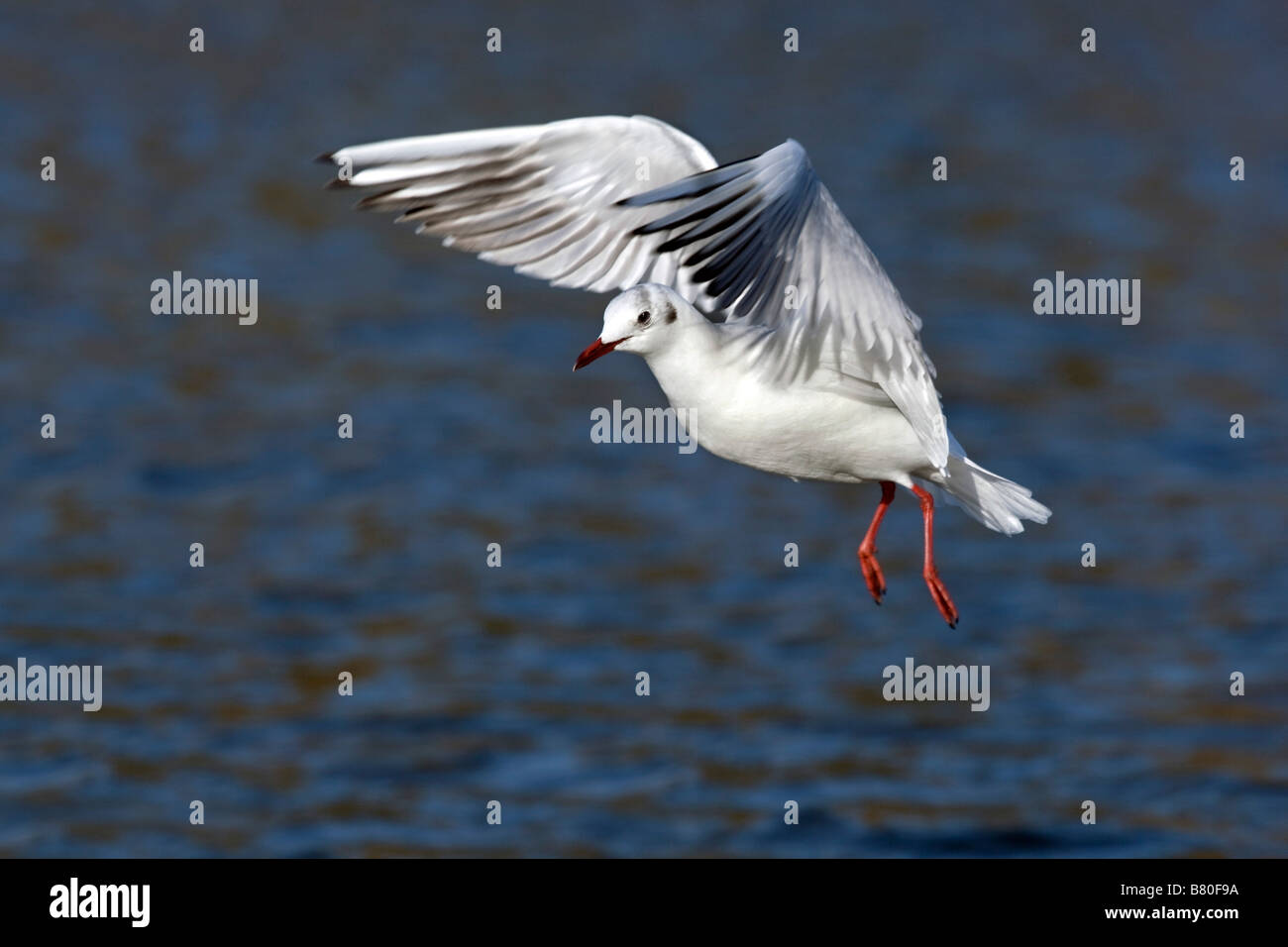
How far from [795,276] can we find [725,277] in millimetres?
296

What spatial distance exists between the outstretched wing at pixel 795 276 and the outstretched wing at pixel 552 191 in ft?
2.32

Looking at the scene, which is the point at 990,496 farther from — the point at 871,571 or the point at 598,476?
the point at 598,476

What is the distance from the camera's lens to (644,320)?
801 centimetres

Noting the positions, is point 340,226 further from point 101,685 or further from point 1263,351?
point 1263,351

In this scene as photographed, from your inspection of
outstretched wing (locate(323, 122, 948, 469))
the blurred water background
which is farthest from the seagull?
the blurred water background

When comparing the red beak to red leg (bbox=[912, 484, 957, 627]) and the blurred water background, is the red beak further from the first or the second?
the blurred water background

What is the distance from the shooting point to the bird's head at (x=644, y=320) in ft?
26.1

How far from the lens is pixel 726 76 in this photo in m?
29.8

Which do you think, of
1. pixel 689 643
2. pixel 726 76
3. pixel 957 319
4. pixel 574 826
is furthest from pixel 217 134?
pixel 574 826

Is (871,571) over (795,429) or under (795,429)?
under

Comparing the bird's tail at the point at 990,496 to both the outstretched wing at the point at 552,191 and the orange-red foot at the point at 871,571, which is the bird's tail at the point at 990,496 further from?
the outstretched wing at the point at 552,191

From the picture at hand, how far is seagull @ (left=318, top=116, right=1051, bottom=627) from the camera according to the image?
301 inches

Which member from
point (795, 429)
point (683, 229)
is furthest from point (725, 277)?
point (795, 429)

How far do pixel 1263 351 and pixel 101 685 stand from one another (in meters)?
13.8
